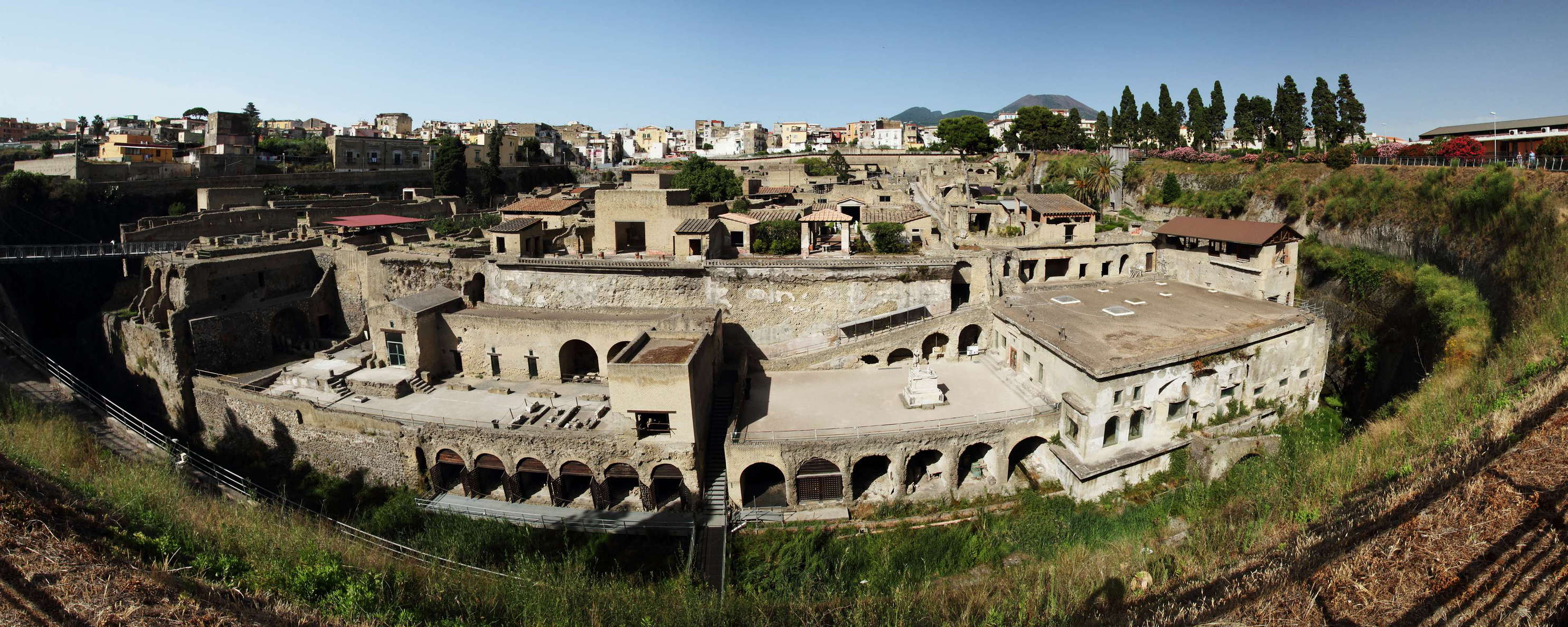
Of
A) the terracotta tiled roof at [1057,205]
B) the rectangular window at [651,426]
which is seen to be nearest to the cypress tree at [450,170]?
the rectangular window at [651,426]

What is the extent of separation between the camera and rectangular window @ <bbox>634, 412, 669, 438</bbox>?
20.2 metres

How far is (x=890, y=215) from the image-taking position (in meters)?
35.0

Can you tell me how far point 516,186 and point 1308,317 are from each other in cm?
5678

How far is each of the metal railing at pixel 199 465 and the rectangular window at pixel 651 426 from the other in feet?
17.5

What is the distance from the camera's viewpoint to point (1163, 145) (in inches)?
2072

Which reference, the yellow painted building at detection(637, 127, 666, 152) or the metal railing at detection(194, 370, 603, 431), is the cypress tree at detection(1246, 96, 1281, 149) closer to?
the metal railing at detection(194, 370, 603, 431)

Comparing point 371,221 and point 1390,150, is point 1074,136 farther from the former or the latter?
point 371,221

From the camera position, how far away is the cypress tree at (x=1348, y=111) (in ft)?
137

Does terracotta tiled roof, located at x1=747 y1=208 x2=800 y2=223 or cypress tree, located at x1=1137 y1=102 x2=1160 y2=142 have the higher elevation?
cypress tree, located at x1=1137 y1=102 x2=1160 y2=142

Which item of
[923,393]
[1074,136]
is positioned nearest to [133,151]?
[923,393]

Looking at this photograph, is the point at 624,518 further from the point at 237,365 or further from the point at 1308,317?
the point at 1308,317

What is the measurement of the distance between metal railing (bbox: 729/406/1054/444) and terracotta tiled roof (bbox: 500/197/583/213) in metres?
18.8

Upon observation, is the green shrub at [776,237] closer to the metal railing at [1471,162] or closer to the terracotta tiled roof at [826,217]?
the terracotta tiled roof at [826,217]

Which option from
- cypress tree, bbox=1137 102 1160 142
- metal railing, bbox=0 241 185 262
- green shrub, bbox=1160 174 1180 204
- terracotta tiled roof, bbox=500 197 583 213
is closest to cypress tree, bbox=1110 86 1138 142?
cypress tree, bbox=1137 102 1160 142
